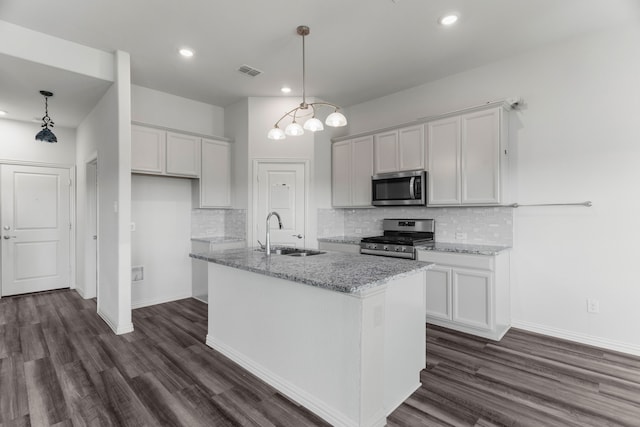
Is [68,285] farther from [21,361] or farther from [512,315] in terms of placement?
[512,315]

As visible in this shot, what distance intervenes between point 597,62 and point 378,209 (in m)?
2.78

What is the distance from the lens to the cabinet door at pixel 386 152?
4148 millimetres

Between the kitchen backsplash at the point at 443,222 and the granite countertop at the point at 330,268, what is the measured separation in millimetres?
1729

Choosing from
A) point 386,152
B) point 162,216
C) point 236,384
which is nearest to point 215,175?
point 162,216

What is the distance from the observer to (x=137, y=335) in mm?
3303

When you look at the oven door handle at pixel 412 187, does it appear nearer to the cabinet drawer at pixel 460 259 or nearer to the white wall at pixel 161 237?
the cabinet drawer at pixel 460 259

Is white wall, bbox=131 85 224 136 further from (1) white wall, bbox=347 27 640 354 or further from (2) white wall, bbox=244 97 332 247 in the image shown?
(1) white wall, bbox=347 27 640 354

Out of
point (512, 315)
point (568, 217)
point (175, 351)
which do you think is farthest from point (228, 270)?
point (568, 217)

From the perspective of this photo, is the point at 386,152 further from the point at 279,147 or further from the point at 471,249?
the point at 471,249

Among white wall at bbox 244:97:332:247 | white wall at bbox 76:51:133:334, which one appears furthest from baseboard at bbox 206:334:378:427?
white wall at bbox 244:97:332:247

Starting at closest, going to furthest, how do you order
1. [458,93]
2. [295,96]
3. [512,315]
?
[512,315] < [458,93] < [295,96]

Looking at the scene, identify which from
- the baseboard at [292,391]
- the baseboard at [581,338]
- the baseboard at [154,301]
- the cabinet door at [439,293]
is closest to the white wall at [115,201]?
the baseboard at [154,301]

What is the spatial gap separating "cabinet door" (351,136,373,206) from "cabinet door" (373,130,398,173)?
0.10 metres

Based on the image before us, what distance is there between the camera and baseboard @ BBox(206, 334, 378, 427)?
1.89 metres
